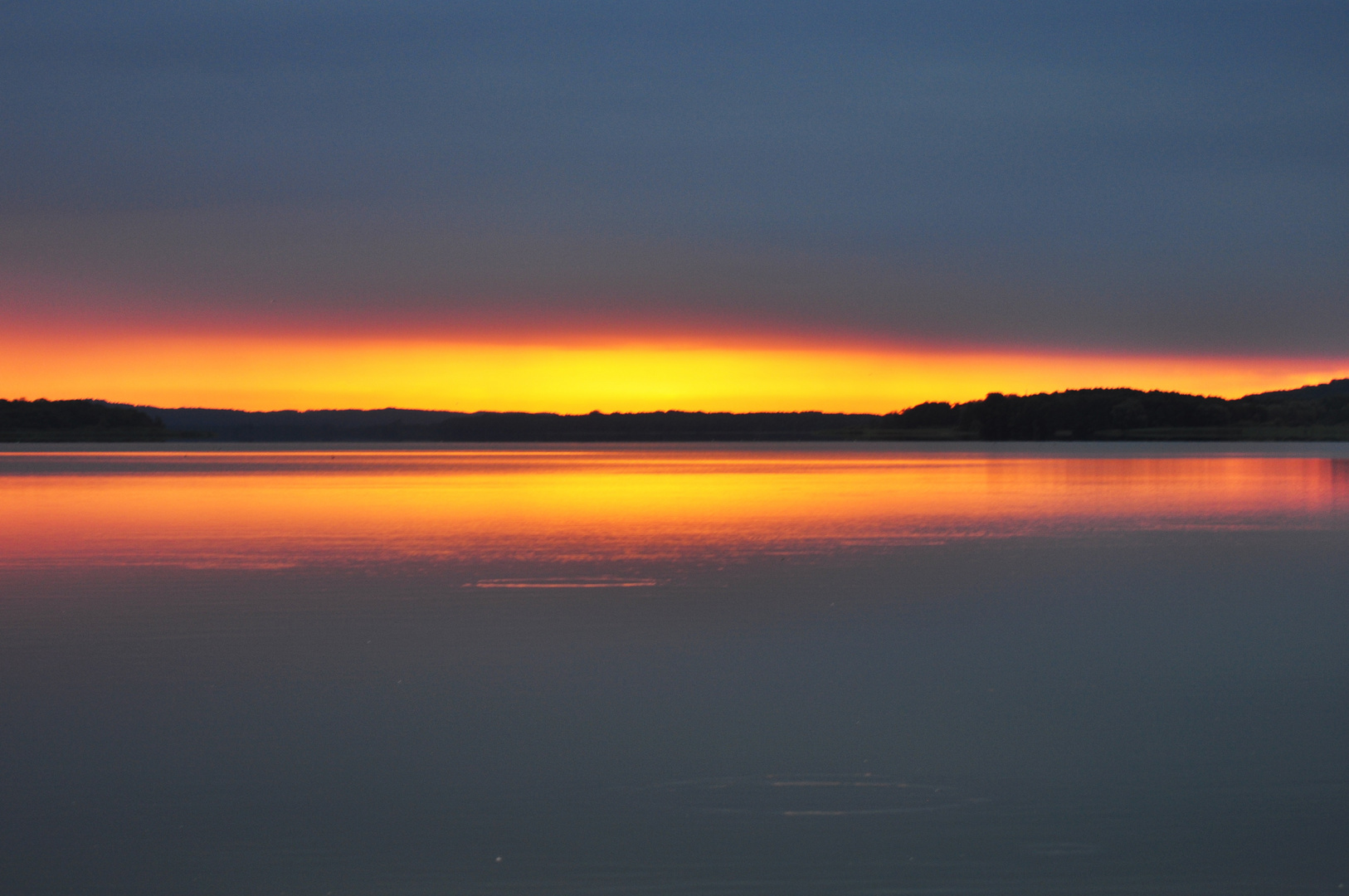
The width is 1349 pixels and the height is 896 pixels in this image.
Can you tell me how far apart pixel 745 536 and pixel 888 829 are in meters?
16.4

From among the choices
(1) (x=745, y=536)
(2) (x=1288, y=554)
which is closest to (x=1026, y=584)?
(2) (x=1288, y=554)

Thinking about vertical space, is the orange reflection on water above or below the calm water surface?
above

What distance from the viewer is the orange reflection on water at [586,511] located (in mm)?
20812

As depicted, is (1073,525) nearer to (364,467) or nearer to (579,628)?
(579,628)

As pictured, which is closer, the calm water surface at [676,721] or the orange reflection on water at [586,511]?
the calm water surface at [676,721]

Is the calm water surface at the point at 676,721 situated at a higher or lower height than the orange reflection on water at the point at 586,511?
lower

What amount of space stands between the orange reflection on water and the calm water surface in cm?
74

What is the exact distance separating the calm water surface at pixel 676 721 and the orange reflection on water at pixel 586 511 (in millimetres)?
740

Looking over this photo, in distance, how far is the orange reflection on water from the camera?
20.8 meters

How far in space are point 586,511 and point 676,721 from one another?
22026 millimetres

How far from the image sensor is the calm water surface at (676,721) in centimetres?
627

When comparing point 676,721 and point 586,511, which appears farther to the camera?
point 586,511

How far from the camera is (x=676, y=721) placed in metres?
8.82

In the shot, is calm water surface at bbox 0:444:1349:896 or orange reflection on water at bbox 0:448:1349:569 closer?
calm water surface at bbox 0:444:1349:896
